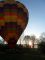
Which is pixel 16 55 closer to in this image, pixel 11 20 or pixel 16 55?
pixel 16 55

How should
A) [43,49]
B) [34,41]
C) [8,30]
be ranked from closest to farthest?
[8,30]
[43,49]
[34,41]

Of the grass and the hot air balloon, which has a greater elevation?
the hot air balloon

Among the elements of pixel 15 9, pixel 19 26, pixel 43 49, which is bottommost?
pixel 43 49

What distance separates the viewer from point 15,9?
2038 cm

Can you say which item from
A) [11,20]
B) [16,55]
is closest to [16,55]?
[16,55]

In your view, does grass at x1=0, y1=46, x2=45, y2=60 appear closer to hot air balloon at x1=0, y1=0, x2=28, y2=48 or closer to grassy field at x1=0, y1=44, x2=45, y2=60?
grassy field at x1=0, y1=44, x2=45, y2=60

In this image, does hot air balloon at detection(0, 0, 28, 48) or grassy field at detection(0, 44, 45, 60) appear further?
hot air balloon at detection(0, 0, 28, 48)

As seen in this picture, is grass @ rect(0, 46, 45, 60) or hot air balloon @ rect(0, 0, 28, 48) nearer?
grass @ rect(0, 46, 45, 60)

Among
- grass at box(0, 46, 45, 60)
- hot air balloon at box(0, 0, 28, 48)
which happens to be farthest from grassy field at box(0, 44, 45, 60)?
hot air balloon at box(0, 0, 28, 48)

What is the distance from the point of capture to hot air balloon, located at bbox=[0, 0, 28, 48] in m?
20.1

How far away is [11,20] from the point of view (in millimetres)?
20109

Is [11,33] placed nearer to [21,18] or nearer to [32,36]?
[21,18]

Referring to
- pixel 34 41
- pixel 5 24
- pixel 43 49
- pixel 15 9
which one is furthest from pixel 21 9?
pixel 34 41

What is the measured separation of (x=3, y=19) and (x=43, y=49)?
801cm
